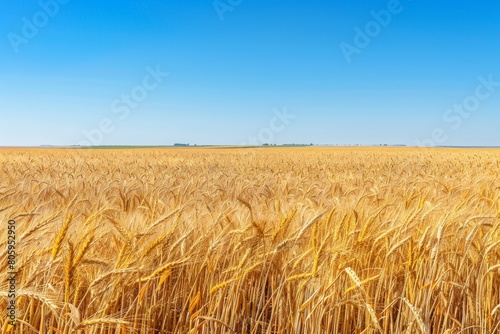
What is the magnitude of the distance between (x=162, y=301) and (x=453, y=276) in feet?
5.18

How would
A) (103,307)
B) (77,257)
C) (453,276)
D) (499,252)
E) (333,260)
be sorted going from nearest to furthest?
(77,257) < (103,307) < (333,260) < (453,276) < (499,252)

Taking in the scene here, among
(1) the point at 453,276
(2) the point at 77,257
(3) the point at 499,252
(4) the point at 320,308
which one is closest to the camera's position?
(2) the point at 77,257

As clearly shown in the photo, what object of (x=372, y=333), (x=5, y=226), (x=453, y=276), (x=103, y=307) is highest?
(x=5, y=226)

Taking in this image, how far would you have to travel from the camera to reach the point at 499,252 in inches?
87.7

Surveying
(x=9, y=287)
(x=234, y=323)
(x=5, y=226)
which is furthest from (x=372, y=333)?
(x=5, y=226)

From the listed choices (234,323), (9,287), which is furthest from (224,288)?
(9,287)

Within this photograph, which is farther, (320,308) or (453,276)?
(453,276)

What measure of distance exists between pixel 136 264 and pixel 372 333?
1127 millimetres

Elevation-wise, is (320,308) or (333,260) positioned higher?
(333,260)

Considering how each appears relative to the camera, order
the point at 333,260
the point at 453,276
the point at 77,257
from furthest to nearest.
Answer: the point at 453,276
the point at 333,260
the point at 77,257

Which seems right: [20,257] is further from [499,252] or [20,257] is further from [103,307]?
[499,252]

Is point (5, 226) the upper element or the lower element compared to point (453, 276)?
upper

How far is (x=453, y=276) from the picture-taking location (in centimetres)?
206

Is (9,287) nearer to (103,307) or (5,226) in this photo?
(103,307)
